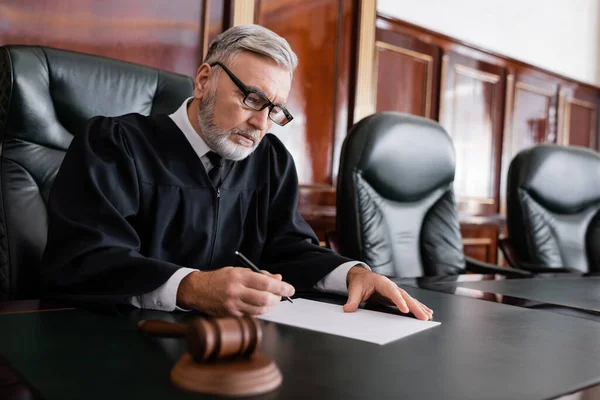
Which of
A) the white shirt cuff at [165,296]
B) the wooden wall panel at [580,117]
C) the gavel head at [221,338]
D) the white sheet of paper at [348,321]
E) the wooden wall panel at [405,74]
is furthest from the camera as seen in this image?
the wooden wall panel at [580,117]

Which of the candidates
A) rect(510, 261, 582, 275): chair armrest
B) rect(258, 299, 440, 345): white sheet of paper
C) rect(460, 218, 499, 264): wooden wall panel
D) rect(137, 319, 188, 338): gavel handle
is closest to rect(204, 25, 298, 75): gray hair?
→ rect(258, 299, 440, 345): white sheet of paper

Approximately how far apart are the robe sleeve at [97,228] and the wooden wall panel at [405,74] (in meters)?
2.62

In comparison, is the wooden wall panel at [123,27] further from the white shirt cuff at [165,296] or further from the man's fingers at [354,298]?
the man's fingers at [354,298]

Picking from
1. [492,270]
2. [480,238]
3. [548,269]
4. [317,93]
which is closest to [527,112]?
[480,238]

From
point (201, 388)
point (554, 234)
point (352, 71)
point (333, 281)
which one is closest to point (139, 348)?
point (201, 388)

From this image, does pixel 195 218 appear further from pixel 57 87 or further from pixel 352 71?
pixel 352 71

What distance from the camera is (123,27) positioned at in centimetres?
260

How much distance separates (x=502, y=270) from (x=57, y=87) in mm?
1662

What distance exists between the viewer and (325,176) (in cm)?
352

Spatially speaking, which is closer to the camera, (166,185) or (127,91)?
(166,185)

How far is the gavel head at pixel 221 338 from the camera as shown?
0.66m

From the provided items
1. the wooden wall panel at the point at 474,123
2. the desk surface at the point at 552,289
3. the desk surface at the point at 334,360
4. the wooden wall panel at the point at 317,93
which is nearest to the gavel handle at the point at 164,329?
the desk surface at the point at 334,360

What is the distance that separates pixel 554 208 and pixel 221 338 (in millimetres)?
2659

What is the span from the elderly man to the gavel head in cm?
38
